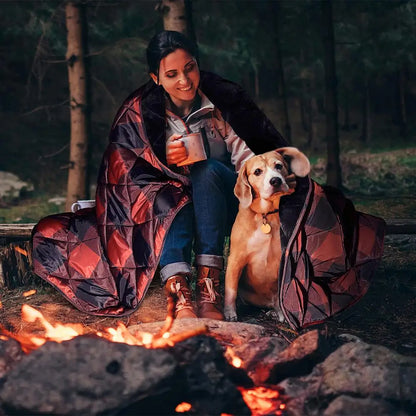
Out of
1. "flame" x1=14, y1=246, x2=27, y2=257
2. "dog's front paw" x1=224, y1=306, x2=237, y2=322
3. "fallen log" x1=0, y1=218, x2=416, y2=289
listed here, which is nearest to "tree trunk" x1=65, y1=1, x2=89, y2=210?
"fallen log" x1=0, y1=218, x2=416, y2=289

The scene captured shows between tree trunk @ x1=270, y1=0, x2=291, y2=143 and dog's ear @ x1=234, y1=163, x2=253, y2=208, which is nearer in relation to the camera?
dog's ear @ x1=234, y1=163, x2=253, y2=208

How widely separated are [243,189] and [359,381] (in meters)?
1.74

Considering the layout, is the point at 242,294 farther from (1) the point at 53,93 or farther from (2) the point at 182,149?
(1) the point at 53,93

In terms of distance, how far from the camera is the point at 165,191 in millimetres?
4891

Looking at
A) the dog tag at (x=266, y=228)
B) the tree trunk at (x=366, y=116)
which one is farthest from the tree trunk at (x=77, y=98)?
the tree trunk at (x=366, y=116)

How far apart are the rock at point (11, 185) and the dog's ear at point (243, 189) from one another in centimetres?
844

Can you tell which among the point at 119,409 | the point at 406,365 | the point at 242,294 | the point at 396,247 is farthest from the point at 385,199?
the point at 119,409

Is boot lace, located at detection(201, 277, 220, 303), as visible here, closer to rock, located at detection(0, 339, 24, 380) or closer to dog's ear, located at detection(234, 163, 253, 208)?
dog's ear, located at detection(234, 163, 253, 208)

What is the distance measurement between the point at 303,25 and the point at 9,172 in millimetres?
6732

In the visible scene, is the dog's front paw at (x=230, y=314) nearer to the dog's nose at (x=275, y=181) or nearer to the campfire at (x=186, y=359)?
the campfire at (x=186, y=359)

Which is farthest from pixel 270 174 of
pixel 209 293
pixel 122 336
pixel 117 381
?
pixel 117 381

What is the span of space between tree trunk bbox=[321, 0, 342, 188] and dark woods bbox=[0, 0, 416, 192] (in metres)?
0.02

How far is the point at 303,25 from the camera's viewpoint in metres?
12.5

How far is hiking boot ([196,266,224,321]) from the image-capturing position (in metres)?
4.58
